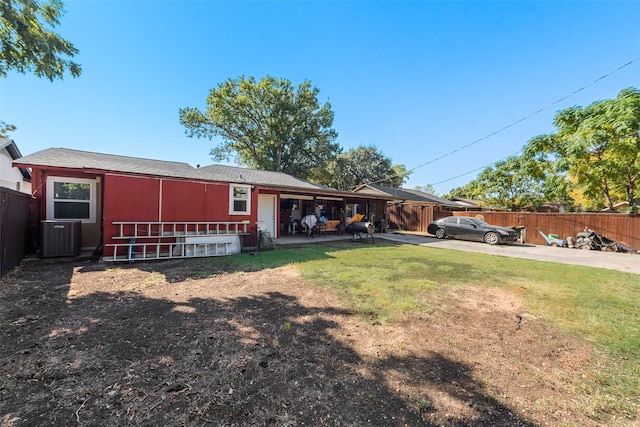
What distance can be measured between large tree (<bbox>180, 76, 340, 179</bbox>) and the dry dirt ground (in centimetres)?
2336

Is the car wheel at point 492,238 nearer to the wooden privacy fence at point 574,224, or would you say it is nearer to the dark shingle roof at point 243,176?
the wooden privacy fence at point 574,224

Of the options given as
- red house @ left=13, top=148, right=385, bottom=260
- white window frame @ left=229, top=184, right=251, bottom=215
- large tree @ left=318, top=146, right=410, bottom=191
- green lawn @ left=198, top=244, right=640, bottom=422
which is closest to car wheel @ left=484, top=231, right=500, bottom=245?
green lawn @ left=198, top=244, right=640, bottom=422

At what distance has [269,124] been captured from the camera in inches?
995

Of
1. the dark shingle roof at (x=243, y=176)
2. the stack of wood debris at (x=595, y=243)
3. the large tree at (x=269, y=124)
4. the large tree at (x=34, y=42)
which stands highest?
the large tree at (x=269, y=124)

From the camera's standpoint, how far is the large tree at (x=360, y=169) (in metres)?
31.4

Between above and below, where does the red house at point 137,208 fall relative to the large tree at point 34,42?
below

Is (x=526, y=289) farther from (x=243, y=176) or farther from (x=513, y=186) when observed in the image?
(x=513, y=186)

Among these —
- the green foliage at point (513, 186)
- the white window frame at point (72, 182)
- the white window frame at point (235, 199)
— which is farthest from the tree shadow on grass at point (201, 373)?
the green foliage at point (513, 186)

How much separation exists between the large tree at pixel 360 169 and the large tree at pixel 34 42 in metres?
25.2

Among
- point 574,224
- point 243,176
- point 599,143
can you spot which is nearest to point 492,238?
point 574,224

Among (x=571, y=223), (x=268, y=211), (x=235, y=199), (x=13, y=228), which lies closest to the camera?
(x=13, y=228)

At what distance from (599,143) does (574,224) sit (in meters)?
4.18

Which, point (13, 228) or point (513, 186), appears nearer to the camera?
point (13, 228)

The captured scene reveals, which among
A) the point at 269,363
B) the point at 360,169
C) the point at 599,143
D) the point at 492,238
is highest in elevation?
the point at 360,169
